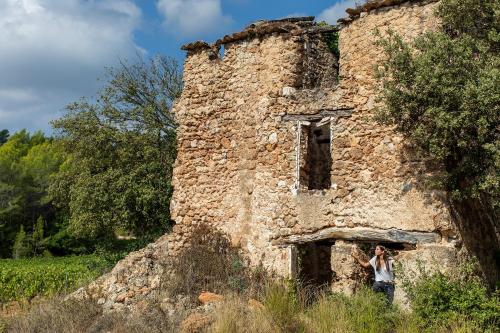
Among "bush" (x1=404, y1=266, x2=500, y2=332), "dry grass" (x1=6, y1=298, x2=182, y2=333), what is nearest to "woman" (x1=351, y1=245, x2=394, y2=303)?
"bush" (x1=404, y1=266, x2=500, y2=332)

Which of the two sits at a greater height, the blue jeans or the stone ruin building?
the stone ruin building

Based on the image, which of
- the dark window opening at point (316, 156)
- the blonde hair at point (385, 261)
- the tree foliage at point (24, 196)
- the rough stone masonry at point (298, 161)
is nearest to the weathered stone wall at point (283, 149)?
the rough stone masonry at point (298, 161)

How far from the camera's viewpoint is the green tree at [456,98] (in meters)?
8.35

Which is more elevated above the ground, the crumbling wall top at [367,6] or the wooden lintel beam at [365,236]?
the crumbling wall top at [367,6]

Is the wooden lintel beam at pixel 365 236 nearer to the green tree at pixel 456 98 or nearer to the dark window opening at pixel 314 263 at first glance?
the dark window opening at pixel 314 263

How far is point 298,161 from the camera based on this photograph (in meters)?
11.1

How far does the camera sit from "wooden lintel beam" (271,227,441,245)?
9617 mm

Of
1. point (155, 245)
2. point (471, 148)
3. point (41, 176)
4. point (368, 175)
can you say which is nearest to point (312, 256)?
point (368, 175)

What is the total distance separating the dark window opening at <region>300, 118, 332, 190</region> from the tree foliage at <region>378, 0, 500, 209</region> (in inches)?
88.6

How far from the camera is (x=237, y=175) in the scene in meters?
12.3

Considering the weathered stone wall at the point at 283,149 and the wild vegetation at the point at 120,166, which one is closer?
the weathered stone wall at the point at 283,149

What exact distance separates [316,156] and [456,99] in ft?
12.8

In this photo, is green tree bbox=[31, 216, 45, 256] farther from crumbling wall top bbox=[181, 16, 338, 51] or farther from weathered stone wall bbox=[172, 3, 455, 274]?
crumbling wall top bbox=[181, 16, 338, 51]

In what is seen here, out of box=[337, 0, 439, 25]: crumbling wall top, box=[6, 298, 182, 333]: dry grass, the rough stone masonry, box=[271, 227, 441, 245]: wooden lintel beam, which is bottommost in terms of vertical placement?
box=[6, 298, 182, 333]: dry grass
